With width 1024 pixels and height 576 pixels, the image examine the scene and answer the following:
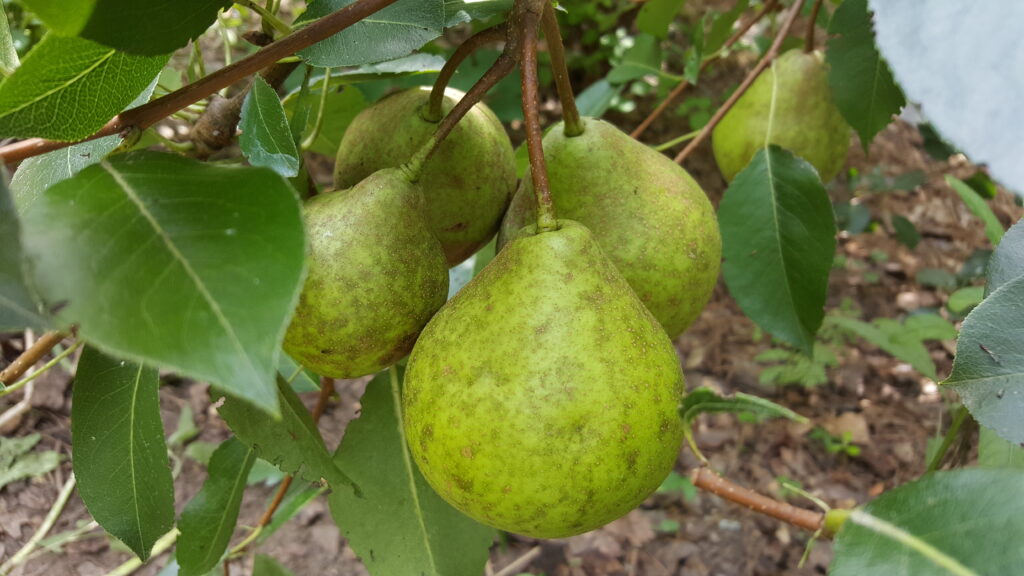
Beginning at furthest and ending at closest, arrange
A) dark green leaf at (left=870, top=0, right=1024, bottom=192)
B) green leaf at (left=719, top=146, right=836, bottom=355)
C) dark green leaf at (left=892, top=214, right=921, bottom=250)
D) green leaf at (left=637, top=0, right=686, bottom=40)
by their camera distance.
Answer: dark green leaf at (left=892, top=214, right=921, bottom=250) < green leaf at (left=637, top=0, right=686, bottom=40) < green leaf at (left=719, top=146, right=836, bottom=355) < dark green leaf at (left=870, top=0, right=1024, bottom=192)

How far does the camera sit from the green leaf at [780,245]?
4.05ft

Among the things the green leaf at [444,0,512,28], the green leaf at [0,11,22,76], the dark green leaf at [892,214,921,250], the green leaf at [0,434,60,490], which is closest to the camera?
the green leaf at [0,11,22,76]

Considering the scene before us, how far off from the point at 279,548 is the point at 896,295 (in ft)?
8.55

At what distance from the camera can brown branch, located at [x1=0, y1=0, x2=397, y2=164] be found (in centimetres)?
66

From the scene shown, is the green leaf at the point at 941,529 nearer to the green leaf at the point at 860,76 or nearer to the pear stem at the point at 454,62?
the pear stem at the point at 454,62

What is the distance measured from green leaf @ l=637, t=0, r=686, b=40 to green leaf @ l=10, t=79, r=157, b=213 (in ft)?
4.26

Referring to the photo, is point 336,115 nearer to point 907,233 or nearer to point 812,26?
point 812,26

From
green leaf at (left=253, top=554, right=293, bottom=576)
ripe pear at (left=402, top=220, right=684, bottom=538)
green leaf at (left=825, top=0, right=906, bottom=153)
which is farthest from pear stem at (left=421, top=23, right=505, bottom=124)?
green leaf at (left=253, top=554, right=293, bottom=576)

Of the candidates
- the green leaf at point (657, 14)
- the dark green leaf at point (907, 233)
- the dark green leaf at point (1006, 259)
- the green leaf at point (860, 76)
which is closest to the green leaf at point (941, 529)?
the dark green leaf at point (1006, 259)

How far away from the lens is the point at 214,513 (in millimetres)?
1141

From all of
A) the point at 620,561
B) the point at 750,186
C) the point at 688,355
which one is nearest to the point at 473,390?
the point at 750,186

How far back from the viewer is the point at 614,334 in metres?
0.70

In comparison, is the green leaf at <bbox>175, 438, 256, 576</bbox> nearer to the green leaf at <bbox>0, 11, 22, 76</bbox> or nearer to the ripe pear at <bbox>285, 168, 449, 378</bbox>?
the ripe pear at <bbox>285, 168, 449, 378</bbox>

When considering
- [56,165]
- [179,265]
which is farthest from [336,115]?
[179,265]
